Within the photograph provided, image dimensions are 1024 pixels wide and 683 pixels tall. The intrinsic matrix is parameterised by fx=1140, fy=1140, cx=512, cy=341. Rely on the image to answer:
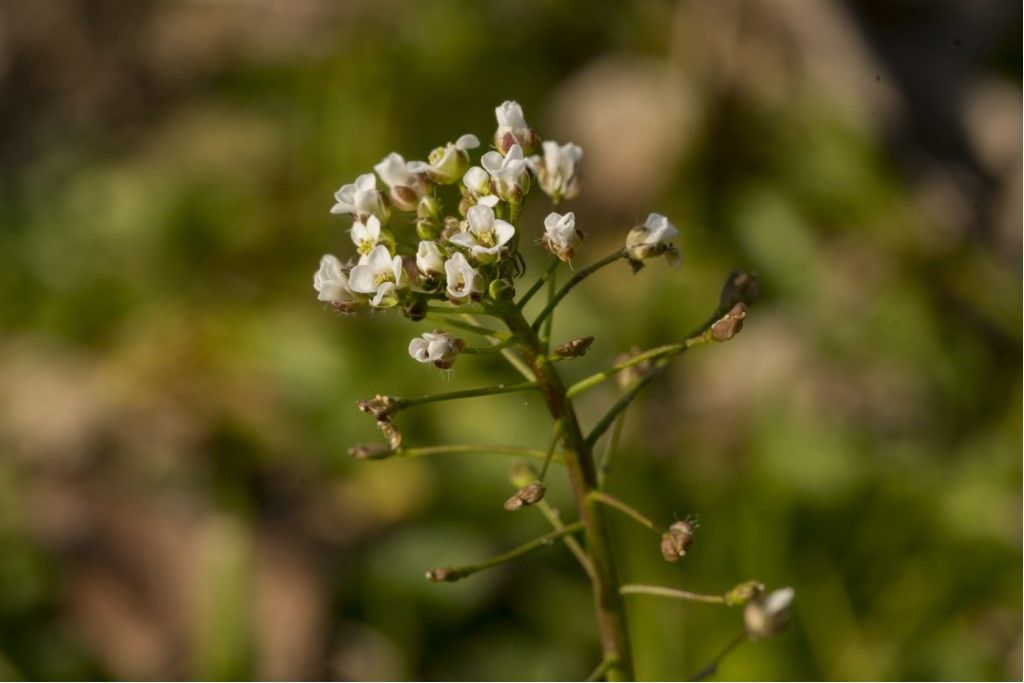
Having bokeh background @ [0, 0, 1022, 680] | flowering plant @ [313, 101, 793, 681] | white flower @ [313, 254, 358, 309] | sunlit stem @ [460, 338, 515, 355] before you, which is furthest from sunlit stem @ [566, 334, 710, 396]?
bokeh background @ [0, 0, 1022, 680]

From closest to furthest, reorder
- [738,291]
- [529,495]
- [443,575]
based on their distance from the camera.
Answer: [529,495] < [443,575] < [738,291]

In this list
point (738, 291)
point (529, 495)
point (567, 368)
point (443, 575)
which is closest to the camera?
point (529, 495)

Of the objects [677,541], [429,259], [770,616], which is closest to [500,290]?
Result: [429,259]

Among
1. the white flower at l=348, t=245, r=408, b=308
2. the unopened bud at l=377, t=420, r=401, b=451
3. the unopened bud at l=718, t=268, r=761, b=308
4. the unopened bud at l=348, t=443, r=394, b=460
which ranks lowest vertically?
the unopened bud at l=377, t=420, r=401, b=451

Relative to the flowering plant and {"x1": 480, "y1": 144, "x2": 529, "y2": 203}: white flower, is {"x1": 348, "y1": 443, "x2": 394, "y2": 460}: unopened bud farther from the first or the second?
{"x1": 480, "y1": 144, "x2": 529, "y2": 203}: white flower

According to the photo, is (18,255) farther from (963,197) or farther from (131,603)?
(963,197)

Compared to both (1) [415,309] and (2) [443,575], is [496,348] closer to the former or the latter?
(1) [415,309]

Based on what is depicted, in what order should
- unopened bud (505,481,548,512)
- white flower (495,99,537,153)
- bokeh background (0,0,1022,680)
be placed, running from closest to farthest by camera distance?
unopened bud (505,481,548,512)
white flower (495,99,537,153)
bokeh background (0,0,1022,680)
